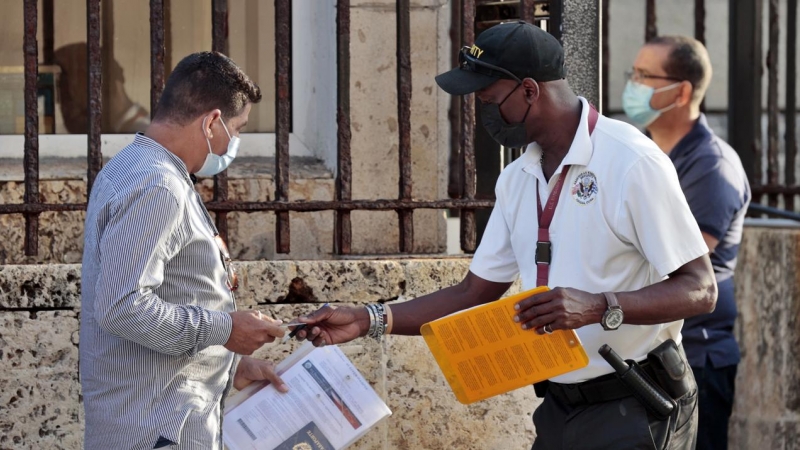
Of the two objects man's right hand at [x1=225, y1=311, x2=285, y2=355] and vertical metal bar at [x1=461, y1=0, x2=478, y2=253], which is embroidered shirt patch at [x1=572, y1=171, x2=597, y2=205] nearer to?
man's right hand at [x1=225, y1=311, x2=285, y2=355]

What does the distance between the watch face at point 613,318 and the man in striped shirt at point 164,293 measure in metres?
0.85

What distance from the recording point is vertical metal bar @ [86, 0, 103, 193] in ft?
15.1

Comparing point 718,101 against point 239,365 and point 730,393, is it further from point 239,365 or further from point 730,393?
point 239,365

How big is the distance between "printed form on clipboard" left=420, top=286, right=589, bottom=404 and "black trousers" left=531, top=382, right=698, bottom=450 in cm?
22

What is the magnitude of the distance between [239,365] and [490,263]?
82 centimetres

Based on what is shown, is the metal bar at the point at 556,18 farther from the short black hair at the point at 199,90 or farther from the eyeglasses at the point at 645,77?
the eyeglasses at the point at 645,77

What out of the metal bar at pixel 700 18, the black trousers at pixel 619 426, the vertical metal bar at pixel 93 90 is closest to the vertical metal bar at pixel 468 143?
the vertical metal bar at pixel 93 90

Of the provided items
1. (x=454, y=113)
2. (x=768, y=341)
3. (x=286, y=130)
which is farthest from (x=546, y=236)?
(x=454, y=113)

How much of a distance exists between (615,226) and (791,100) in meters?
3.81

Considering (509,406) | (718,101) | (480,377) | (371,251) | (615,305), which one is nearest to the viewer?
(615,305)

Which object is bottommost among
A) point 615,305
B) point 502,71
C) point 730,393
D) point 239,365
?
point 730,393

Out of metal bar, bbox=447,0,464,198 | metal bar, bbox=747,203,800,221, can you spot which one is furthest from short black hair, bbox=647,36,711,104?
metal bar, bbox=447,0,464,198

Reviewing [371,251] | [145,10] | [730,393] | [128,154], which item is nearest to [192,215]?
[128,154]

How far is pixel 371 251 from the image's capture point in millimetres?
5082
